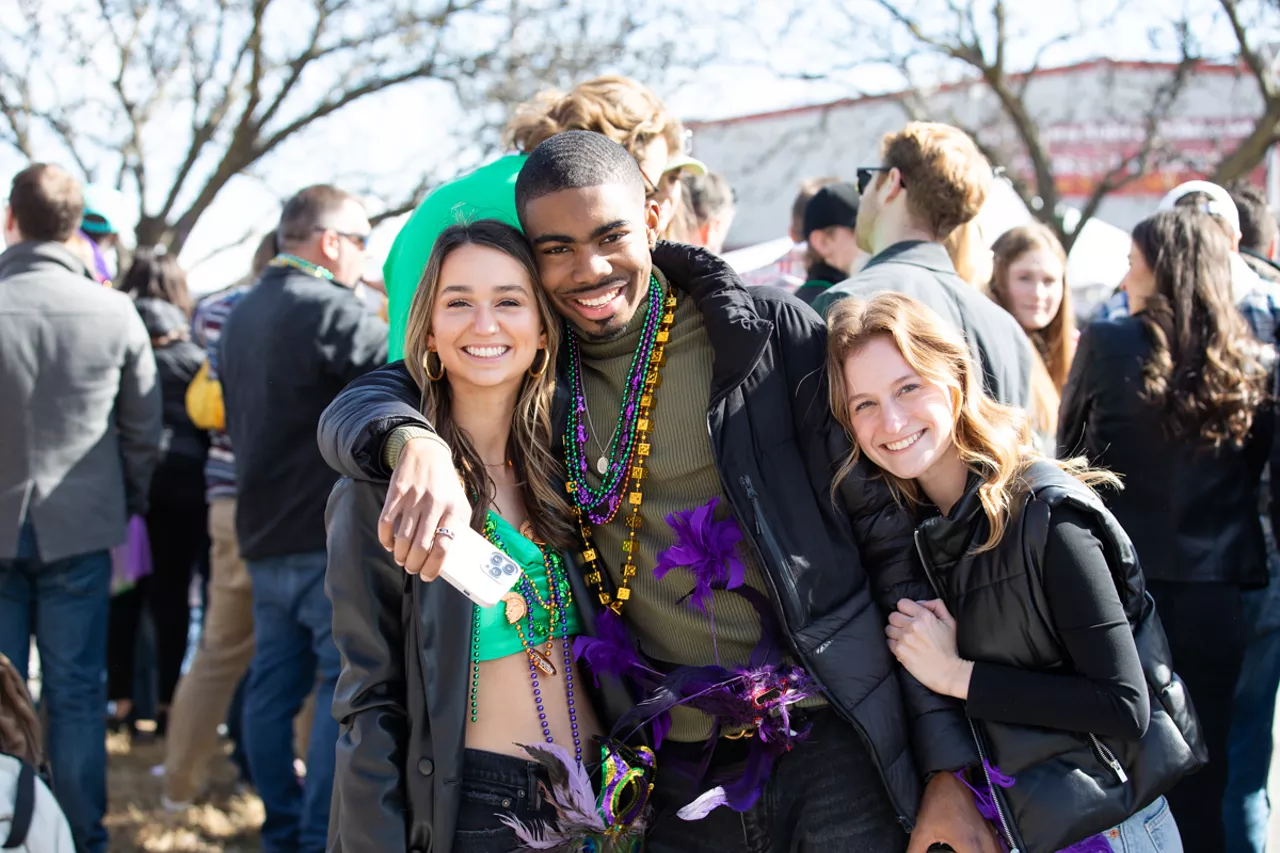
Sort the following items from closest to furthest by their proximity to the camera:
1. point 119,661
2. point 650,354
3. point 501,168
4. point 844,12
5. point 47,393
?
point 650,354, point 501,168, point 47,393, point 119,661, point 844,12

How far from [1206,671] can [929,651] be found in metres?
1.79

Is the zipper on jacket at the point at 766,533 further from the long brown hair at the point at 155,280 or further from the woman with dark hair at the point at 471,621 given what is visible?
the long brown hair at the point at 155,280

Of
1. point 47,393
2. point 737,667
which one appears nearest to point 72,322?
point 47,393

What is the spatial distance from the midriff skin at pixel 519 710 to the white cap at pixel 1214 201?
2.79m

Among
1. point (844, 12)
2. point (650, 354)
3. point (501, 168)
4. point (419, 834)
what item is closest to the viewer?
point (419, 834)

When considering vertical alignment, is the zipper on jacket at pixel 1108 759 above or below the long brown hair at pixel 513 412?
below

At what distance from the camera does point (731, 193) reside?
4.66 meters

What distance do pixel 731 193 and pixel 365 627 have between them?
2978 mm

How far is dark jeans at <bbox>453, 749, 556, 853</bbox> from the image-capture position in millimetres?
2143

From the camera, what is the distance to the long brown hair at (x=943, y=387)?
228 centimetres

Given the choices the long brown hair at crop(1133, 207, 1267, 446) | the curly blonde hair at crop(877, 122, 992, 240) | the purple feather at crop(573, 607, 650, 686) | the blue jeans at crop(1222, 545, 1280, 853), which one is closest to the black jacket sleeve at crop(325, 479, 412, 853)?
the purple feather at crop(573, 607, 650, 686)

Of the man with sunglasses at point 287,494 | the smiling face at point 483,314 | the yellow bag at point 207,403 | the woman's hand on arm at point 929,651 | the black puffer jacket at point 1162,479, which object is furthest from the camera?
the yellow bag at point 207,403

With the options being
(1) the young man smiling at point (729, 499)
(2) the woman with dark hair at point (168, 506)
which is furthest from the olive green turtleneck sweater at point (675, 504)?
(2) the woman with dark hair at point (168, 506)

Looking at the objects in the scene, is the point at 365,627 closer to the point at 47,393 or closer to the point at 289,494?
the point at 289,494
